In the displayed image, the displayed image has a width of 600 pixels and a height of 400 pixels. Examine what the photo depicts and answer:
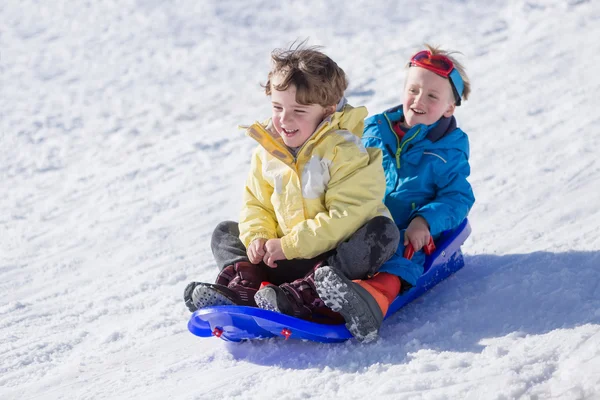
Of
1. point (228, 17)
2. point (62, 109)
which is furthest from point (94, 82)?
point (228, 17)

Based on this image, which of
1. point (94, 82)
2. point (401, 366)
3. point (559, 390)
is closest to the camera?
point (559, 390)

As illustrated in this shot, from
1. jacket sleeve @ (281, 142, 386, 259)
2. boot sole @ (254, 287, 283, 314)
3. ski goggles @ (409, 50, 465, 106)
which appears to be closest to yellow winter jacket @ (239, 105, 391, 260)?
jacket sleeve @ (281, 142, 386, 259)

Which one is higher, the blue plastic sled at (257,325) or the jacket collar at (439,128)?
the jacket collar at (439,128)

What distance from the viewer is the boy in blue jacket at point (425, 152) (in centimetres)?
334

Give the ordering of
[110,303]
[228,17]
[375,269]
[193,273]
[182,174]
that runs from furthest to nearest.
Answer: [228,17] → [182,174] → [193,273] → [110,303] → [375,269]

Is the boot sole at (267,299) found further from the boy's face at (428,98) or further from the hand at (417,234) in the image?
the boy's face at (428,98)

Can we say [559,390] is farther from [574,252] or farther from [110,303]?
[110,303]

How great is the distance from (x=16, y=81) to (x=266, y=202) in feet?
18.9

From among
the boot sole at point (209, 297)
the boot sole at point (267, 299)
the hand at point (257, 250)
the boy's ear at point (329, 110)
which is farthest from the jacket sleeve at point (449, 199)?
the boot sole at point (209, 297)

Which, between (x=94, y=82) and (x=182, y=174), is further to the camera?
(x=94, y=82)

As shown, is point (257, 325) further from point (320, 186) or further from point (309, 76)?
point (309, 76)

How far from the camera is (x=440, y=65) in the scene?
11.5 feet

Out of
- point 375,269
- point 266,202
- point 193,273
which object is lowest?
point 193,273

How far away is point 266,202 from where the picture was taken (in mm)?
3197
